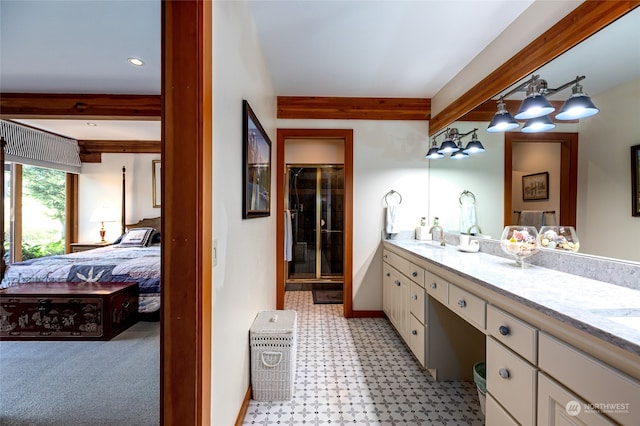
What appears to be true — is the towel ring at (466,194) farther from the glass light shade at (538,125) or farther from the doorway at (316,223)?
the doorway at (316,223)

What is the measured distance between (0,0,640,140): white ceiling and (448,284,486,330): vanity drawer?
1249mm

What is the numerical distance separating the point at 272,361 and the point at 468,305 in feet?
4.14

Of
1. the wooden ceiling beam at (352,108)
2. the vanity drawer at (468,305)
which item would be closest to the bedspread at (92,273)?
the wooden ceiling beam at (352,108)

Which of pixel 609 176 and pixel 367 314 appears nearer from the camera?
pixel 609 176

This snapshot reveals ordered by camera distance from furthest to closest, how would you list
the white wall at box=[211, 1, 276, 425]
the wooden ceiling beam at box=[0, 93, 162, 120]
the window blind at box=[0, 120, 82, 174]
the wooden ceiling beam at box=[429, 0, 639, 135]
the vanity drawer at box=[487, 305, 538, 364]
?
the window blind at box=[0, 120, 82, 174], the wooden ceiling beam at box=[0, 93, 162, 120], the wooden ceiling beam at box=[429, 0, 639, 135], the white wall at box=[211, 1, 276, 425], the vanity drawer at box=[487, 305, 538, 364]

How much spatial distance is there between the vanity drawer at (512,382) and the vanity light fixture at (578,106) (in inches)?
50.2

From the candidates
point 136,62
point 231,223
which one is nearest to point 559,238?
point 231,223

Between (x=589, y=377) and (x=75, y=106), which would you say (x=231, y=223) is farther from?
(x=75, y=106)

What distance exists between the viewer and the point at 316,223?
5109 millimetres

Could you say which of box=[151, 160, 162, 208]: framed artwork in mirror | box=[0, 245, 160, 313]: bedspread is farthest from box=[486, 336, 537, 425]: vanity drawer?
box=[151, 160, 162, 208]: framed artwork in mirror

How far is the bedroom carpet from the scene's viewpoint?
5.47 feet

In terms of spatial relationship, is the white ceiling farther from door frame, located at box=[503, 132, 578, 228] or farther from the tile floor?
the tile floor

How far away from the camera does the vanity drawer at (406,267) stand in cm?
219

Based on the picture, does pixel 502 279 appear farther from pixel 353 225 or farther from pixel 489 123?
pixel 353 225
